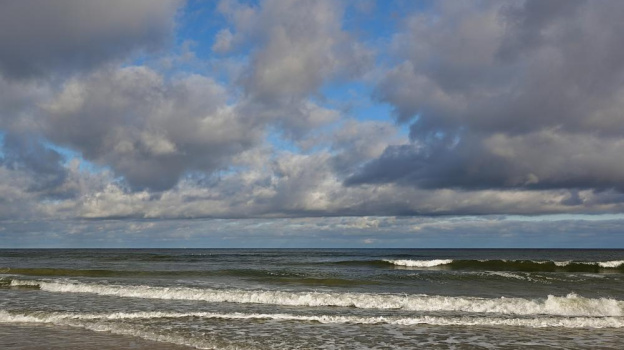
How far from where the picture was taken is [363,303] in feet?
73.7

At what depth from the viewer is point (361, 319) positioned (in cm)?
1805

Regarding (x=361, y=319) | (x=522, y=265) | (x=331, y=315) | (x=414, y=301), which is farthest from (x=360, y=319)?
(x=522, y=265)

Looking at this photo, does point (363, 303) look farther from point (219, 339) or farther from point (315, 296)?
point (219, 339)

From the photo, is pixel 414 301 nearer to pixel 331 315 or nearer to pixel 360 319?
pixel 331 315

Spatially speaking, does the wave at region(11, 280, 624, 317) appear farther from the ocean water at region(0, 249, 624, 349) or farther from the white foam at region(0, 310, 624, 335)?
the white foam at region(0, 310, 624, 335)

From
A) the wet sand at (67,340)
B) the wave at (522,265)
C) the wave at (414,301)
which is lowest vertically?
the wave at (522,265)

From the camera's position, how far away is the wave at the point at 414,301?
21.4 metres

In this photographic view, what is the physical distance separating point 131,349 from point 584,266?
52.9 meters

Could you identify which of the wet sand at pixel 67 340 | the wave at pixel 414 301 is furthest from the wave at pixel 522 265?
the wet sand at pixel 67 340

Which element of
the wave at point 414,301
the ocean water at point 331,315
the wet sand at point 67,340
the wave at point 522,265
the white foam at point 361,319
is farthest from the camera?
the wave at point 522,265

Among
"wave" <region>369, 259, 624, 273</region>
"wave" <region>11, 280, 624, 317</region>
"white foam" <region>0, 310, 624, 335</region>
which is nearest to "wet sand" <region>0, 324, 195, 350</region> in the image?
"white foam" <region>0, 310, 624, 335</region>

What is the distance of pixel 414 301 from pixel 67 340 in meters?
15.4

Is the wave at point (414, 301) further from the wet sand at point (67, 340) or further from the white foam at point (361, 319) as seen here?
the wet sand at point (67, 340)

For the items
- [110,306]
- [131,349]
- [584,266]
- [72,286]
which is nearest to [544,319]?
[131,349]
